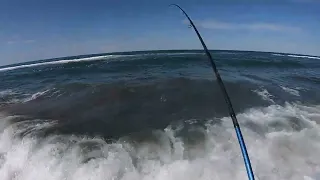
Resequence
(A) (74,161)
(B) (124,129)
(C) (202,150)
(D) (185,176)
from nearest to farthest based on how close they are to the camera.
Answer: (D) (185,176)
(A) (74,161)
(C) (202,150)
(B) (124,129)

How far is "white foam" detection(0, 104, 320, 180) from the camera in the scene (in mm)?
5098

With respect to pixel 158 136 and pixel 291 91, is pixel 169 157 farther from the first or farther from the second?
pixel 291 91

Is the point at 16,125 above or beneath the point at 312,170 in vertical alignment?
above

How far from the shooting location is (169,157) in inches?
220

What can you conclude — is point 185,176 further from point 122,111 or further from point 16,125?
point 16,125

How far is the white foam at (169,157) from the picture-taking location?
5098mm

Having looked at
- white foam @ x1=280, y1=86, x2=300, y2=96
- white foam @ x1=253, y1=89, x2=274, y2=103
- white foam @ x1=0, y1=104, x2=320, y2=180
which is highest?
white foam @ x1=253, y1=89, x2=274, y2=103

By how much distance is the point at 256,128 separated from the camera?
6.83 m

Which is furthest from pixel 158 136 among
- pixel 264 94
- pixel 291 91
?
pixel 291 91

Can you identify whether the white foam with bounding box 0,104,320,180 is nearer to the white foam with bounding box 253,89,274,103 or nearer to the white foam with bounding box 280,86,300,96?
the white foam with bounding box 253,89,274,103

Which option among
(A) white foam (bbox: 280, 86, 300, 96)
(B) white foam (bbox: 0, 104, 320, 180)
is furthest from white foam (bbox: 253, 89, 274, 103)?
(B) white foam (bbox: 0, 104, 320, 180)

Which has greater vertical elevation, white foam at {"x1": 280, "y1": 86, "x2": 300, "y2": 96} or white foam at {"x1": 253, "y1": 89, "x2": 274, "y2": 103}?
white foam at {"x1": 253, "y1": 89, "x2": 274, "y2": 103}

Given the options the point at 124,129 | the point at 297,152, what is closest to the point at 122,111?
the point at 124,129

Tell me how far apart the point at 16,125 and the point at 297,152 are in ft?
21.3
